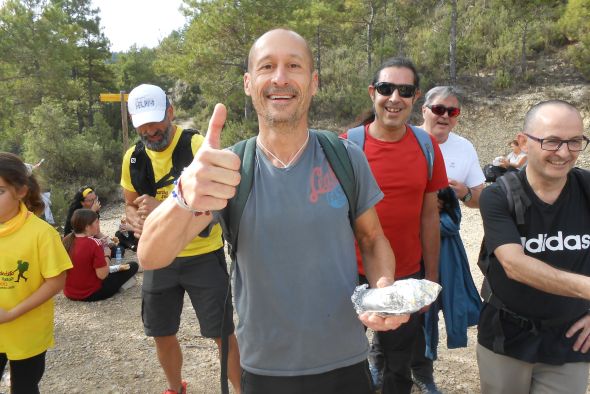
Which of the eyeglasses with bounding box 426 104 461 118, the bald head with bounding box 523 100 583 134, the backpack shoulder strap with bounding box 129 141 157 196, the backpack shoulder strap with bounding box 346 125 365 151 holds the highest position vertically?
the eyeglasses with bounding box 426 104 461 118

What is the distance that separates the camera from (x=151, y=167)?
2.82 m

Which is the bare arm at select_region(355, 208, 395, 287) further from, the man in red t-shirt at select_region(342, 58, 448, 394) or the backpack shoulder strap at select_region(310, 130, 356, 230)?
the man in red t-shirt at select_region(342, 58, 448, 394)

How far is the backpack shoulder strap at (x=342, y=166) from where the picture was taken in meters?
1.68

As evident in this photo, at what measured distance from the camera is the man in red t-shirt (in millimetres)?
2506

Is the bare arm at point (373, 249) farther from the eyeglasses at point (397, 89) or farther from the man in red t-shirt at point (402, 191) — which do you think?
the eyeglasses at point (397, 89)

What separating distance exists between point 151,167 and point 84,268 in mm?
2605

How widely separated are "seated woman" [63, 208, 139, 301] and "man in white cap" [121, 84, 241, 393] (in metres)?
2.19

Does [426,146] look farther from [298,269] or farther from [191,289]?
[191,289]

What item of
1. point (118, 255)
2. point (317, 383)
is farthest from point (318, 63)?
point (317, 383)

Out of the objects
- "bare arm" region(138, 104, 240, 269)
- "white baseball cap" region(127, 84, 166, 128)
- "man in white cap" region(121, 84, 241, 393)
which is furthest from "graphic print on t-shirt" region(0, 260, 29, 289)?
"bare arm" region(138, 104, 240, 269)

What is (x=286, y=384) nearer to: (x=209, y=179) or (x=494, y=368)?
(x=209, y=179)

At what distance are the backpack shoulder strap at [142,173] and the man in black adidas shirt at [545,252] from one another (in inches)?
76.3

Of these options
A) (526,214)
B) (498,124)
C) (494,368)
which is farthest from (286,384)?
(498,124)

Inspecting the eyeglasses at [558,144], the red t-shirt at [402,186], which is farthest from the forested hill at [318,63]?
the eyeglasses at [558,144]
